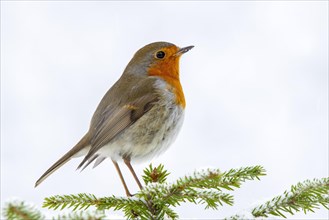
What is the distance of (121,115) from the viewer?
3.40 meters

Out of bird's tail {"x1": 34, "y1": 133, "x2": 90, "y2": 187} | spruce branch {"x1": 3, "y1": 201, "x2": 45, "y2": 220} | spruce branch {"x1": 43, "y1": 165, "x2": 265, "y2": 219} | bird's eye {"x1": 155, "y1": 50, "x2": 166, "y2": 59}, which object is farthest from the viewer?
bird's eye {"x1": 155, "y1": 50, "x2": 166, "y2": 59}

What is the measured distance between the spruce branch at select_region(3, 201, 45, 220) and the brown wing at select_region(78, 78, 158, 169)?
190cm

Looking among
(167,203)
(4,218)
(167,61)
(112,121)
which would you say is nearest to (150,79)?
(167,61)

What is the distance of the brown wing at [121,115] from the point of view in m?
3.28

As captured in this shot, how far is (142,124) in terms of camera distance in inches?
133

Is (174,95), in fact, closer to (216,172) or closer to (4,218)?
(216,172)

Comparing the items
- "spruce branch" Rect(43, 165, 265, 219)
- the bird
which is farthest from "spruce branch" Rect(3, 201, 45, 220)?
the bird

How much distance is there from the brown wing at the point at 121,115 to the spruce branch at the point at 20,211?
1.90 meters

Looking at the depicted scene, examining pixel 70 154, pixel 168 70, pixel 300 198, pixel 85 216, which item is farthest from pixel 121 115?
pixel 85 216

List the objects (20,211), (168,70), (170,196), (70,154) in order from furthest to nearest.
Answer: (168,70) → (70,154) → (170,196) → (20,211)

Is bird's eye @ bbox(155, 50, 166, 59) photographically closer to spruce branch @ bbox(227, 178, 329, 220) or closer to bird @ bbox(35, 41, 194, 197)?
bird @ bbox(35, 41, 194, 197)

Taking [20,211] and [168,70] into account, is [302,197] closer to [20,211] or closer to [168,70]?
[20,211]

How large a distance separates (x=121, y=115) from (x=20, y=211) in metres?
2.18

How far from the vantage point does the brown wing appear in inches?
129
